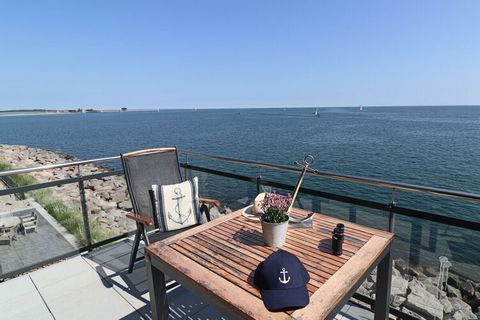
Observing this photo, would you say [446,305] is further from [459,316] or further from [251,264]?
[251,264]

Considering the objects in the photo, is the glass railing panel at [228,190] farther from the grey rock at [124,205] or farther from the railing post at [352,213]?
the grey rock at [124,205]

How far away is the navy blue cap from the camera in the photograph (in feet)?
3.21

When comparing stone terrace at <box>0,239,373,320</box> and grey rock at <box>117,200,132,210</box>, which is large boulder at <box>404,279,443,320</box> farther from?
grey rock at <box>117,200,132,210</box>

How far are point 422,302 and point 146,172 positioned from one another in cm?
278

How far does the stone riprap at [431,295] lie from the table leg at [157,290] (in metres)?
1.40

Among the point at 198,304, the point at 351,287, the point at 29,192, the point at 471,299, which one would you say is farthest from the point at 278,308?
the point at 29,192

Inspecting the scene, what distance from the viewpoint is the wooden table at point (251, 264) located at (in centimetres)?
103

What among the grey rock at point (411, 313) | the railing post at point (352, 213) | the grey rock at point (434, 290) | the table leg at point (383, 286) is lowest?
the grey rock at point (411, 313)

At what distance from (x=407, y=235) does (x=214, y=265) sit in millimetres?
1591

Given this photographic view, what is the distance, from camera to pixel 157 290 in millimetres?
1598

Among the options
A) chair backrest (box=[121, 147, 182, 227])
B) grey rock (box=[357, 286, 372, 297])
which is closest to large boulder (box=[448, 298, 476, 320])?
grey rock (box=[357, 286, 372, 297])

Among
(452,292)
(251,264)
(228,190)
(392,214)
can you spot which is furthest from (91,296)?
(452,292)

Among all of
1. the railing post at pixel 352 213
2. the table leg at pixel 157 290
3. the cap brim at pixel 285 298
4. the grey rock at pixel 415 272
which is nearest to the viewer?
the cap brim at pixel 285 298

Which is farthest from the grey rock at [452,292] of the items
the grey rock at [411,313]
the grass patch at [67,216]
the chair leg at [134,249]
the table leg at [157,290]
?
the grass patch at [67,216]
